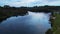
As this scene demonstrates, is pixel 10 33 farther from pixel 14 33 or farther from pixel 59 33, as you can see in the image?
pixel 59 33

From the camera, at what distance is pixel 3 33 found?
110 ft

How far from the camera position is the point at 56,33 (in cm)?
2197

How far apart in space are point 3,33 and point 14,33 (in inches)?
96.7

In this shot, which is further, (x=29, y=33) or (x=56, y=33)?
(x=29, y=33)

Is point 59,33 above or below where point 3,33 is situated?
above

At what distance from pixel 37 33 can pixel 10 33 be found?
6.07 meters

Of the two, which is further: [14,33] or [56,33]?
[14,33]

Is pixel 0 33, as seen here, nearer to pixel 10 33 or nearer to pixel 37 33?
pixel 10 33

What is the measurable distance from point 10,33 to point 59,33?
14.7 m

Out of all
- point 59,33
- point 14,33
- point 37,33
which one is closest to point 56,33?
point 59,33

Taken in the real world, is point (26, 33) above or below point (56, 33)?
below

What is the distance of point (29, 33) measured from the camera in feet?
109

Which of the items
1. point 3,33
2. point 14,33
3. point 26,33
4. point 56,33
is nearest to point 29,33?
point 26,33

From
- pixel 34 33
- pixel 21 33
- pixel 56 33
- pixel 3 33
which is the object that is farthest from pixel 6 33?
pixel 56 33
